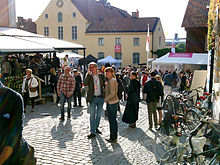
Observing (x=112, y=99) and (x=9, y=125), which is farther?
(x=112, y=99)

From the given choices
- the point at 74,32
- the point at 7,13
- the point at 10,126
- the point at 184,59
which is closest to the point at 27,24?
the point at 74,32

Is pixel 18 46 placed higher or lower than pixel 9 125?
higher

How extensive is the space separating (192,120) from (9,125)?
466 centimetres

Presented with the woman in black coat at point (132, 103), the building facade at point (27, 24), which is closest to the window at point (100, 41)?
the building facade at point (27, 24)

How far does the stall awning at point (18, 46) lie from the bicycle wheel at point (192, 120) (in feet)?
25.3

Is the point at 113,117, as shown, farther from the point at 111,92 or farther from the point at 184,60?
the point at 184,60

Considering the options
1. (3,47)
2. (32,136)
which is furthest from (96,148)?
(3,47)

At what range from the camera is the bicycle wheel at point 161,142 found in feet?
17.6

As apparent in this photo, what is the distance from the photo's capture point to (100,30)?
1831 inches

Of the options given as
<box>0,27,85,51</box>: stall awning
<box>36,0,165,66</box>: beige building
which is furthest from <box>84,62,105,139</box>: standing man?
<box>36,0,165,66</box>: beige building

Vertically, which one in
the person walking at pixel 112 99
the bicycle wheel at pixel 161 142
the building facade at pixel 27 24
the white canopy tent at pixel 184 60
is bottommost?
the bicycle wheel at pixel 161 142

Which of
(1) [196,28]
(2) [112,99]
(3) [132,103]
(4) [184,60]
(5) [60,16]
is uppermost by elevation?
(5) [60,16]

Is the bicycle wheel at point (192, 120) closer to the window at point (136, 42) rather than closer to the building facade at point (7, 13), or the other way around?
the building facade at point (7, 13)

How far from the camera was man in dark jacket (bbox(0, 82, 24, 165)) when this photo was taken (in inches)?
108
